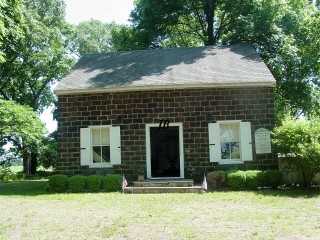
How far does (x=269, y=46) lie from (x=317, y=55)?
251 centimetres

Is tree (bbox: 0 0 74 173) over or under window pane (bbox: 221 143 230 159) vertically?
over

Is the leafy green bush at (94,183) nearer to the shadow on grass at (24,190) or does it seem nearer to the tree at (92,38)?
the shadow on grass at (24,190)

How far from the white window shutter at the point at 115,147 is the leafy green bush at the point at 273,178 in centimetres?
532

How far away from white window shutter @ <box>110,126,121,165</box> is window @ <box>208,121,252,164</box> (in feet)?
11.2

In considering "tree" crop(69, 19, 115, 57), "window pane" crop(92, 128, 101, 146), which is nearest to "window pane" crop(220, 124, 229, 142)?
"window pane" crop(92, 128, 101, 146)

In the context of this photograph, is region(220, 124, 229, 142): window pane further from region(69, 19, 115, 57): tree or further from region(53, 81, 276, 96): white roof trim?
region(69, 19, 115, 57): tree

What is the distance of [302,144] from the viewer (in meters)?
10.7

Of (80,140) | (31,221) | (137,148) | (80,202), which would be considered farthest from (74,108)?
(31,221)

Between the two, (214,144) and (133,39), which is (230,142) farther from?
(133,39)

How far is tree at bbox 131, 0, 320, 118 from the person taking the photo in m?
17.4

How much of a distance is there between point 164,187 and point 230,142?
126 inches

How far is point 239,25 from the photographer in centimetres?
2000

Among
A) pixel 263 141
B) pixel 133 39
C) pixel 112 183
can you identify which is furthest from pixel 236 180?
pixel 133 39

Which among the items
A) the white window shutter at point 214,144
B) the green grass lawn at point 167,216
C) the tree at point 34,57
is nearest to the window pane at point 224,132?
the white window shutter at point 214,144
